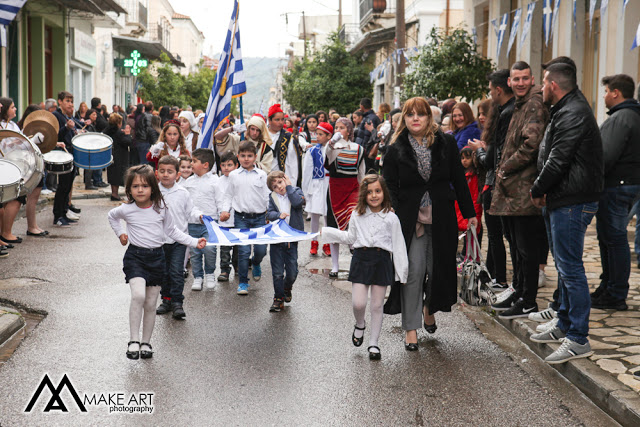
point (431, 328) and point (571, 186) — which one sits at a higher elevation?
Result: point (571, 186)

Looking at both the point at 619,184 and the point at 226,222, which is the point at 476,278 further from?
the point at 226,222

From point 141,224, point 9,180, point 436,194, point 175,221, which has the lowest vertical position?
point 175,221

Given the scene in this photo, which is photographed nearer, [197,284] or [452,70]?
[197,284]

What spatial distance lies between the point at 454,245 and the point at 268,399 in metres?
2.09

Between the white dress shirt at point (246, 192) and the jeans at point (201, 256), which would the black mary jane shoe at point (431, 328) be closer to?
the white dress shirt at point (246, 192)

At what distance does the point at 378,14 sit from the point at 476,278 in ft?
99.0

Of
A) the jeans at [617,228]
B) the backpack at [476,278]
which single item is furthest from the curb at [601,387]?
the jeans at [617,228]

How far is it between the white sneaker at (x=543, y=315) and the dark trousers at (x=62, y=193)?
8.59 m

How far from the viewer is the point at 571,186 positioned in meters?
5.78

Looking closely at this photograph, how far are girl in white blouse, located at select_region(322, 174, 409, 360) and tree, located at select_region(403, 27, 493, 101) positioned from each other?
467 inches

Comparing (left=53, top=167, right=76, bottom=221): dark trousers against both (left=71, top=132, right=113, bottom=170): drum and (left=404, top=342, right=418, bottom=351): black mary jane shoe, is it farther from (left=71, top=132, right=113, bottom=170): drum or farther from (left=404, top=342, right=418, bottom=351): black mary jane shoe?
(left=404, top=342, right=418, bottom=351): black mary jane shoe

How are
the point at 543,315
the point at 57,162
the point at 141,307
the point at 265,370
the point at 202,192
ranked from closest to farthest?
the point at 265,370 < the point at 141,307 < the point at 543,315 < the point at 202,192 < the point at 57,162

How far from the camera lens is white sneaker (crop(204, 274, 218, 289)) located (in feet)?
28.9

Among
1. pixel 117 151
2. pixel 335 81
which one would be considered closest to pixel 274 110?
pixel 117 151
